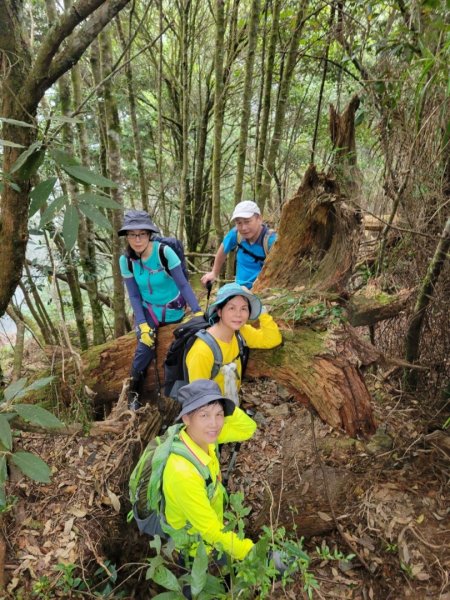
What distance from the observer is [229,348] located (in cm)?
307

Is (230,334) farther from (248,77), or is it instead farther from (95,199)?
(248,77)

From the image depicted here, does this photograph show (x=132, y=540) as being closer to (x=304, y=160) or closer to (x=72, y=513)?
(x=72, y=513)

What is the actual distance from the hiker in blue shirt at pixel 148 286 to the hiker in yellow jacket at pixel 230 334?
27.0 inches

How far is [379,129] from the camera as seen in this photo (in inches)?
147

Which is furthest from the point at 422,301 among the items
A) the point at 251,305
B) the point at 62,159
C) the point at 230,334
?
the point at 62,159

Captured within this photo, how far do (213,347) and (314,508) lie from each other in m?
2.08

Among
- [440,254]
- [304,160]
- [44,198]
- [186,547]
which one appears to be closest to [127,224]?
[44,198]

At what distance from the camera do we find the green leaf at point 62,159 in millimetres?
1207

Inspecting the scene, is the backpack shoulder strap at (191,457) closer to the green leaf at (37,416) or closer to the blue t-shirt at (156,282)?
the green leaf at (37,416)

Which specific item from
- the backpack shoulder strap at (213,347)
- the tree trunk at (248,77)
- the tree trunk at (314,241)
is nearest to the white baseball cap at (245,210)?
the tree trunk at (314,241)

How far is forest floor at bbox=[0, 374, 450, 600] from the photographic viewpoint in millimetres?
3141

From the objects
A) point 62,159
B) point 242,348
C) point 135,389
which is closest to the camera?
point 62,159

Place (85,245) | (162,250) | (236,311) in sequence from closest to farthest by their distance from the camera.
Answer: (236,311) → (162,250) → (85,245)

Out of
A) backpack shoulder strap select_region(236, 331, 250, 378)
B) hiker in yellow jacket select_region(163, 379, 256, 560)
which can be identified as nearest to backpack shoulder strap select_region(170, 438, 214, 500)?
hiker in yellow jacket select_region(163, 379, 256, 560)
